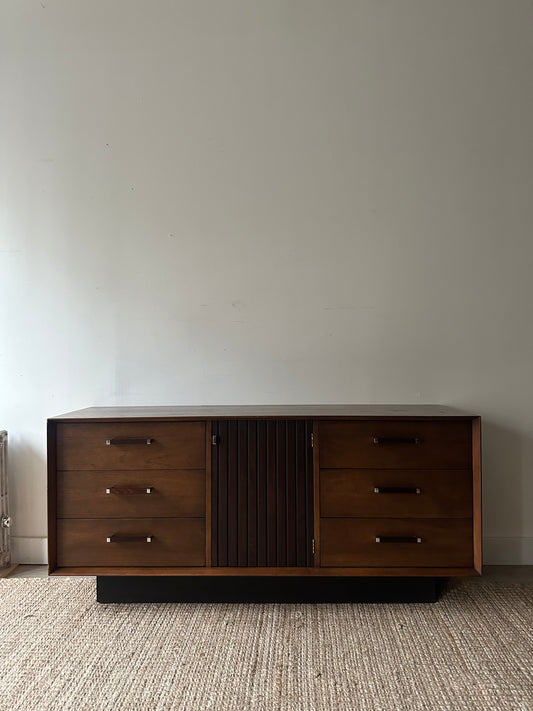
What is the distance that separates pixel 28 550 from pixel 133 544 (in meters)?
0.74

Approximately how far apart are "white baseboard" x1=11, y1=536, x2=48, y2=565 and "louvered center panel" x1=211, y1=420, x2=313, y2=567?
0.92 meters

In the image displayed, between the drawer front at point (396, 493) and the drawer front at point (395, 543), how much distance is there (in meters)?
0.03

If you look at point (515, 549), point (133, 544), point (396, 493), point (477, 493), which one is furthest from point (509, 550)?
point (133, 544)

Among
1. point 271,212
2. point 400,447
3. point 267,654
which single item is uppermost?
point 271,212

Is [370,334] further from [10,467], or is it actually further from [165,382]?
[10,467]

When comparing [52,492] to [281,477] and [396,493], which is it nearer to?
[281,477]

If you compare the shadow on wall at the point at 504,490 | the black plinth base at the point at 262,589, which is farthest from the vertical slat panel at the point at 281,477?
the shadow on wall at the point at 504,490

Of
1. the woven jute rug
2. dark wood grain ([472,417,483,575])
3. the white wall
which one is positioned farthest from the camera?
the white wall

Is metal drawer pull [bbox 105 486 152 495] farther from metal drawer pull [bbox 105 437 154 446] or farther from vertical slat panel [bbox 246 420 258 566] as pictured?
vertical slat panel [bbox 246 420 258 566]

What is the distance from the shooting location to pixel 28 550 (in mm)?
2500

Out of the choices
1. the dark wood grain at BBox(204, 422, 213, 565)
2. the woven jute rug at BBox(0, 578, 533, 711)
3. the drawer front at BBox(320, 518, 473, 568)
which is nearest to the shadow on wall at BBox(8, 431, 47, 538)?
the woven jute rug at BBox(0, 578, 533, 711)

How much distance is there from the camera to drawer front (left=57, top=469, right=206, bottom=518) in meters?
2.04

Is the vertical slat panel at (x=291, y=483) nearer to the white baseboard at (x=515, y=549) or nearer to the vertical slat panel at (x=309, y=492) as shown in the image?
the vertical slat panel at (x=309, y=492)

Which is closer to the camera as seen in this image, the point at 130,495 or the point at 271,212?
the point at 130,495
